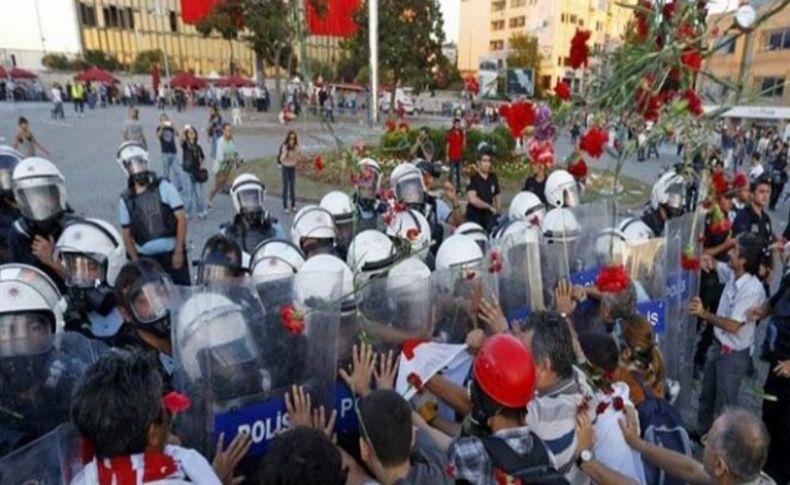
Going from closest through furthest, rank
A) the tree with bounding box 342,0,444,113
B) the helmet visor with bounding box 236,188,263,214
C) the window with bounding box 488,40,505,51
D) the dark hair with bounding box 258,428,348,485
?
the dark hair with bounding box 258,428,348,485
the helmet visor with bounding box 236,188,263,214
the tree with bounding box 342,0,444,113
the window with bounding box 488,40,505,51

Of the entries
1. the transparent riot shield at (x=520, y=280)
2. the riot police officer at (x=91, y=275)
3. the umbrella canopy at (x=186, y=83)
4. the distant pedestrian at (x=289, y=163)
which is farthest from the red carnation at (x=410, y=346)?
the umbrella canopy at (x=186, y=83)

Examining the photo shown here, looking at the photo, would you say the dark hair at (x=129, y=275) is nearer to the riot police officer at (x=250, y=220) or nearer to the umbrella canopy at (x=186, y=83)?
the riot police officer at (x=250, y=220)

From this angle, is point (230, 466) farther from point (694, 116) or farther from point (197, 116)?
point (197, 116)

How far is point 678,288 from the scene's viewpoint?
13.0ft

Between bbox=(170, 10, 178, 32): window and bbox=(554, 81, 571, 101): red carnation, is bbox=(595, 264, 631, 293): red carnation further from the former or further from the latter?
bbox=(170, 10, 178, 32): window

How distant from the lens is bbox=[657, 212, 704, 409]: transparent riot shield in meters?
3.90

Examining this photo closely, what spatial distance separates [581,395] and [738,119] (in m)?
32.9

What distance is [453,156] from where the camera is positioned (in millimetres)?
11930

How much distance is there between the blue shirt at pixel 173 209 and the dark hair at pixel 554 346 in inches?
149

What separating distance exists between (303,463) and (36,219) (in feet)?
12.3

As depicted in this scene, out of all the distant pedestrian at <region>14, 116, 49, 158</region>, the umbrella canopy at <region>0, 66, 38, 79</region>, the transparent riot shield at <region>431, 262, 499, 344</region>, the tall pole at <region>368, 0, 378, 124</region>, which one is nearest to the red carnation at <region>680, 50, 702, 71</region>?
the transparent riot shield at <region>431, 262, 499, 344</region>

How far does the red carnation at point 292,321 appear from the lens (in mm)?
2326

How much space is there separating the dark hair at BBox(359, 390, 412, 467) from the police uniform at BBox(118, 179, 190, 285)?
376cm

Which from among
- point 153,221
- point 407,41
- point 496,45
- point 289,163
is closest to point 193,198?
point 289,163
